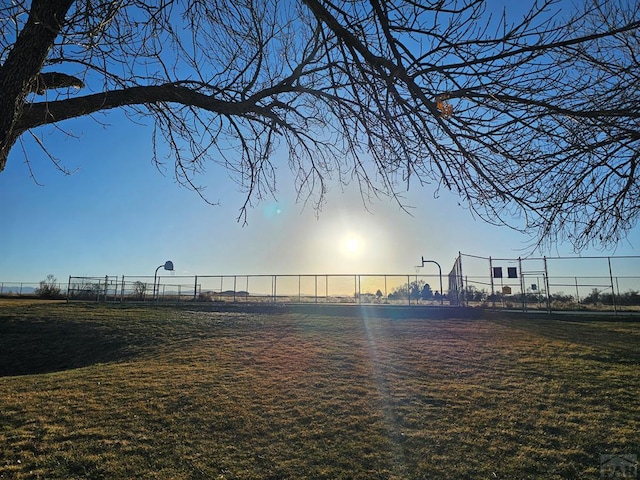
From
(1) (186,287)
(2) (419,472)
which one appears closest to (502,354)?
(2) (419,472)

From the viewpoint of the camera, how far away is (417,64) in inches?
115

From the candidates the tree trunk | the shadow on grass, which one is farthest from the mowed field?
the tree trunk

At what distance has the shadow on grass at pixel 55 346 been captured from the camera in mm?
11164

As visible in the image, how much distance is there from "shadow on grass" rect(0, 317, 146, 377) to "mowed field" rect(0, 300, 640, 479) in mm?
108

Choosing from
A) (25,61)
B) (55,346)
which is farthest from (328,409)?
(55,346)

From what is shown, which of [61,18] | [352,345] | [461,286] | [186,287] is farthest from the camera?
[186,287]

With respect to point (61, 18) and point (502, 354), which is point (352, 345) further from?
point (61, 18)

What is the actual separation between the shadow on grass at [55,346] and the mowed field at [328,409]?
0.11 m

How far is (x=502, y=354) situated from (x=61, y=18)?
10.3 meters

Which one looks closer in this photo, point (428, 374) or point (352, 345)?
point (428, 374)

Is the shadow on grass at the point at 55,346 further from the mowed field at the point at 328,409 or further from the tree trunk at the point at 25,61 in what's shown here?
the tree trunk at the point at 25,61

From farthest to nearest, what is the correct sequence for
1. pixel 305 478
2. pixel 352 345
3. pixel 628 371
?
pixel 352 345 < pixel 628 371 < pixel 305 478

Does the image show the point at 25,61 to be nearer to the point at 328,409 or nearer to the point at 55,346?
the point at 328,409

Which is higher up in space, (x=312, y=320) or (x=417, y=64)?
(x=417, y=64)
